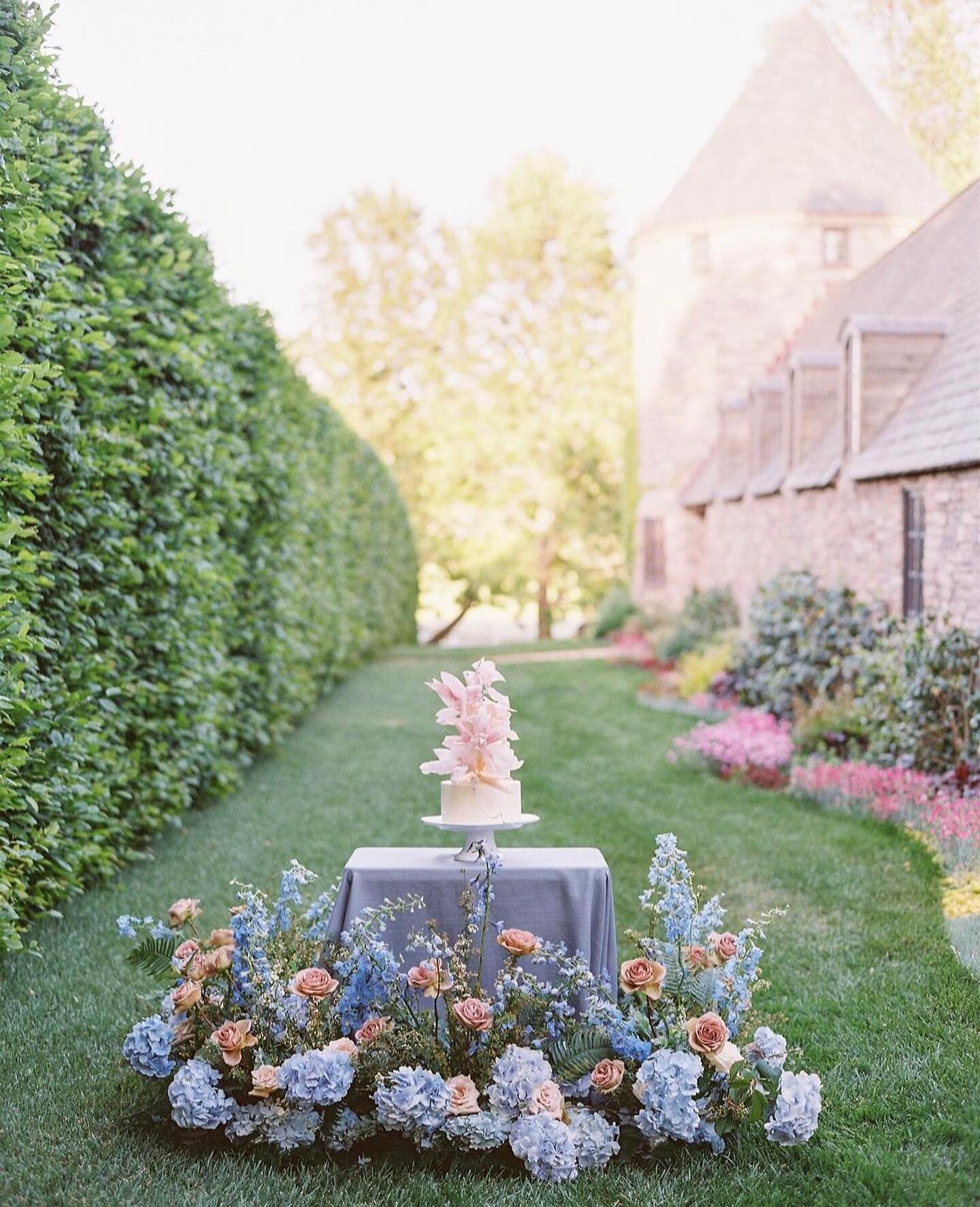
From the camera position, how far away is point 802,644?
13.2 m

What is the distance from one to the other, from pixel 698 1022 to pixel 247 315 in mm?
8332

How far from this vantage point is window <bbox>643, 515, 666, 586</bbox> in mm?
26938

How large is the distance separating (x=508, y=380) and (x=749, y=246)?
13.3 meters

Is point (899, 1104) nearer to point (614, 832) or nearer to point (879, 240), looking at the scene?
point (614, 832)

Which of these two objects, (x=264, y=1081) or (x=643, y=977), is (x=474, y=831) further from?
(x=264, y=1081)

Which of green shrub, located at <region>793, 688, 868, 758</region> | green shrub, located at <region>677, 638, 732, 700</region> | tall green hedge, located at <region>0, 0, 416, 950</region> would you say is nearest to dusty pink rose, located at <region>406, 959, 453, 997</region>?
tall green hedge, located at <region>0, 0, 416, 950</region>

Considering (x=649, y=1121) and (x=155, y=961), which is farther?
(x=155, y=961)

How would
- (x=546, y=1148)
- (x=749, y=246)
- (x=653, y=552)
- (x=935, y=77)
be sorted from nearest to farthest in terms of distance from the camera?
(x=546, y=1148), (x=749, y=246), (x=653, y=552), (x=935, y=77)

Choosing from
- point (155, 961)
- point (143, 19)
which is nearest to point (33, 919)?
point (155, 961)

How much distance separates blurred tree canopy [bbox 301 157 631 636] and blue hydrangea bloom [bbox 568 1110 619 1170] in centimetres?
3129

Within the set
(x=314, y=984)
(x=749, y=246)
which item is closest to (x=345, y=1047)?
(x=314, y=984)

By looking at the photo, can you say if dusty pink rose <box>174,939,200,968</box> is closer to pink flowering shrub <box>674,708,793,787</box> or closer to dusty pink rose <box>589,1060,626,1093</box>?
dusty pink rose <box>589,1060,626,1093</box>

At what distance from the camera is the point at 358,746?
12.0m

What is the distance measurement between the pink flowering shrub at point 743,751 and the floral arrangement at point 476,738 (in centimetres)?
613
